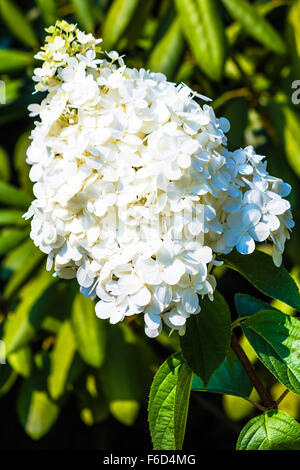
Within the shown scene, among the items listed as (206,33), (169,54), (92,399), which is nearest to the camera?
(206,33)

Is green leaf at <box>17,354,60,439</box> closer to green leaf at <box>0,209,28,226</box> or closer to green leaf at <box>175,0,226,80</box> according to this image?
green leaf at <box>0,209,28,226</box>

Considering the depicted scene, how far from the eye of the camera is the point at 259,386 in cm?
71

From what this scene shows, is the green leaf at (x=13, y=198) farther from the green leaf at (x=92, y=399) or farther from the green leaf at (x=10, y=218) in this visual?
the green leaf at (x=92, y=399)

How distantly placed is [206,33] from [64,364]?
93 centimetres

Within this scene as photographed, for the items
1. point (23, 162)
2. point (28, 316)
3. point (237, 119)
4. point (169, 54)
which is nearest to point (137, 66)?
point (169, 54)

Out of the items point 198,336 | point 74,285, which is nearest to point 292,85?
point 74,285

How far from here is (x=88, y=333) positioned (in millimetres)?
1404

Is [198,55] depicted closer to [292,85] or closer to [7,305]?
[292,85]

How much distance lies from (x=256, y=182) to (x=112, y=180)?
179mm

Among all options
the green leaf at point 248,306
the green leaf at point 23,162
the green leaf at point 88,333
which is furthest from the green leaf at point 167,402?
the green leaf at point 23,162

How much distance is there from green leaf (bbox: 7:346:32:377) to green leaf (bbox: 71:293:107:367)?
173 mm

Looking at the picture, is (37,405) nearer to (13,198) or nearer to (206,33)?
(13,198)

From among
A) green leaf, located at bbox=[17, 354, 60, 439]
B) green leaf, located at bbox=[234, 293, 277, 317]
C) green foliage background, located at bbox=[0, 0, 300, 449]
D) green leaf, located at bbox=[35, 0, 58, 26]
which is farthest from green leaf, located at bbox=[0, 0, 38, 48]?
green leaf, located at bbox=[234, 293, 277, 317]
